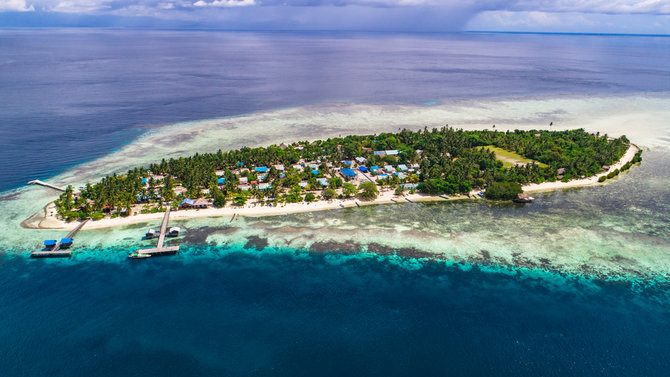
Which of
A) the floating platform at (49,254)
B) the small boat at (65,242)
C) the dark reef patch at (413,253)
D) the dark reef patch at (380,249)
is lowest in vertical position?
the floating platform at (49,254)

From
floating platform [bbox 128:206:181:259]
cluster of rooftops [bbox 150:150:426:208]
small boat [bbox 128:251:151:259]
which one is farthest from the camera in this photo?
cluster of rooftops [bbox 150:150:426:208]

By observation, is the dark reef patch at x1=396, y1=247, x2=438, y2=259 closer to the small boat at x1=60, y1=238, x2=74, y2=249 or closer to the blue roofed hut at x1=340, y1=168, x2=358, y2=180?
the blue roofed hut at x1=340, y1=168, x2=358, y2=180

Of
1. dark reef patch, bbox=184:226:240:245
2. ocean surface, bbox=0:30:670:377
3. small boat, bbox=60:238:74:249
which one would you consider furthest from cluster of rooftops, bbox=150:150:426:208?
small boat, bbox=60:238:74:249

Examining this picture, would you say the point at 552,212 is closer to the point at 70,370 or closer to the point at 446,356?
the point at 446,356

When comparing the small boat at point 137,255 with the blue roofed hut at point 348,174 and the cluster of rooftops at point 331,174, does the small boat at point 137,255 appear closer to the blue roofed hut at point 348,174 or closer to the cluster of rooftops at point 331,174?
the cluster of rooftops at point 331,174

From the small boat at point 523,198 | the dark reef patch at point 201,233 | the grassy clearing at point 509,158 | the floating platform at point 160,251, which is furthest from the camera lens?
the grassy clearing at point 509,158

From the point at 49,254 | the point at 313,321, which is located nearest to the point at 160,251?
the point at 49,254

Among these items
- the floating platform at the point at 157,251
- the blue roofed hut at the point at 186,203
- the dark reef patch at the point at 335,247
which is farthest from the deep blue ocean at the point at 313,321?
the blue roofed hut at the point at 186,203

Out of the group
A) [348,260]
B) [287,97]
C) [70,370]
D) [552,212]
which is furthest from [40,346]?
[287,97]
